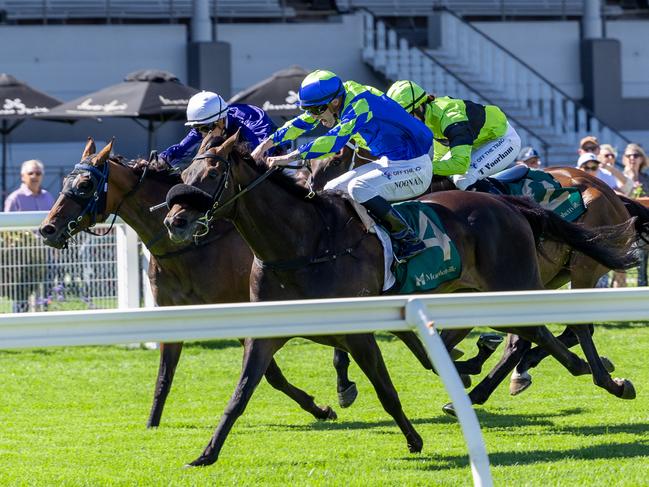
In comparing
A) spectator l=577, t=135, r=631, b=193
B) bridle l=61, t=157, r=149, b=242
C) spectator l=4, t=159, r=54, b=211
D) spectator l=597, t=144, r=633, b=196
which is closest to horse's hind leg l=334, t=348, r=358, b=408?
bridle l=61, t=157, r=149, b=242

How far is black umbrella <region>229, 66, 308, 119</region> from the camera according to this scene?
51.1 feet

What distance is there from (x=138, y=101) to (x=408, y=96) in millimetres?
7378

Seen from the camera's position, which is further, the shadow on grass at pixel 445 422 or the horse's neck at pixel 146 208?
the horse's neck at pixel 146 208

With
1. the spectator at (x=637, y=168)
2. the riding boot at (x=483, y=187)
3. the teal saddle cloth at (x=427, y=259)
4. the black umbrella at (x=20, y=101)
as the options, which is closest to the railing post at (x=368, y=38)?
the black umbrella at (x=20, y=101)

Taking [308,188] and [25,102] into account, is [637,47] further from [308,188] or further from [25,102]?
[308,188]

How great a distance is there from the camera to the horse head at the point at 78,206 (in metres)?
7.47

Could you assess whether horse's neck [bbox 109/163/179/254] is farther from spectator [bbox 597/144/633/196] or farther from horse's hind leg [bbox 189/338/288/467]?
spectator [bbox 597/144/633/196]

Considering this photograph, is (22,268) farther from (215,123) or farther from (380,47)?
(380,47)

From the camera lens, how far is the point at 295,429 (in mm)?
7605

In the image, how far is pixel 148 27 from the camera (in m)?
21.6

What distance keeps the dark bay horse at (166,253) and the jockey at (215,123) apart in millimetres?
334

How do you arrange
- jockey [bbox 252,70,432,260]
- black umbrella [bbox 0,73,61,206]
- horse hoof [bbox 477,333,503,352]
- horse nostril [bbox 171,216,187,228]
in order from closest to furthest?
horse nostril [bbox 171,216,187,228] → jockey [bbox 252,70,432,260] → horse hoof [bbox 477,333,503,352] → black umbrella [bbox 0,73,61,206]

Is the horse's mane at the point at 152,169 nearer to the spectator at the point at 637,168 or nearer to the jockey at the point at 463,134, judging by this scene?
the jockey at the point at 463,134

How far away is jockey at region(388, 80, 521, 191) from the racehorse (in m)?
0.25
